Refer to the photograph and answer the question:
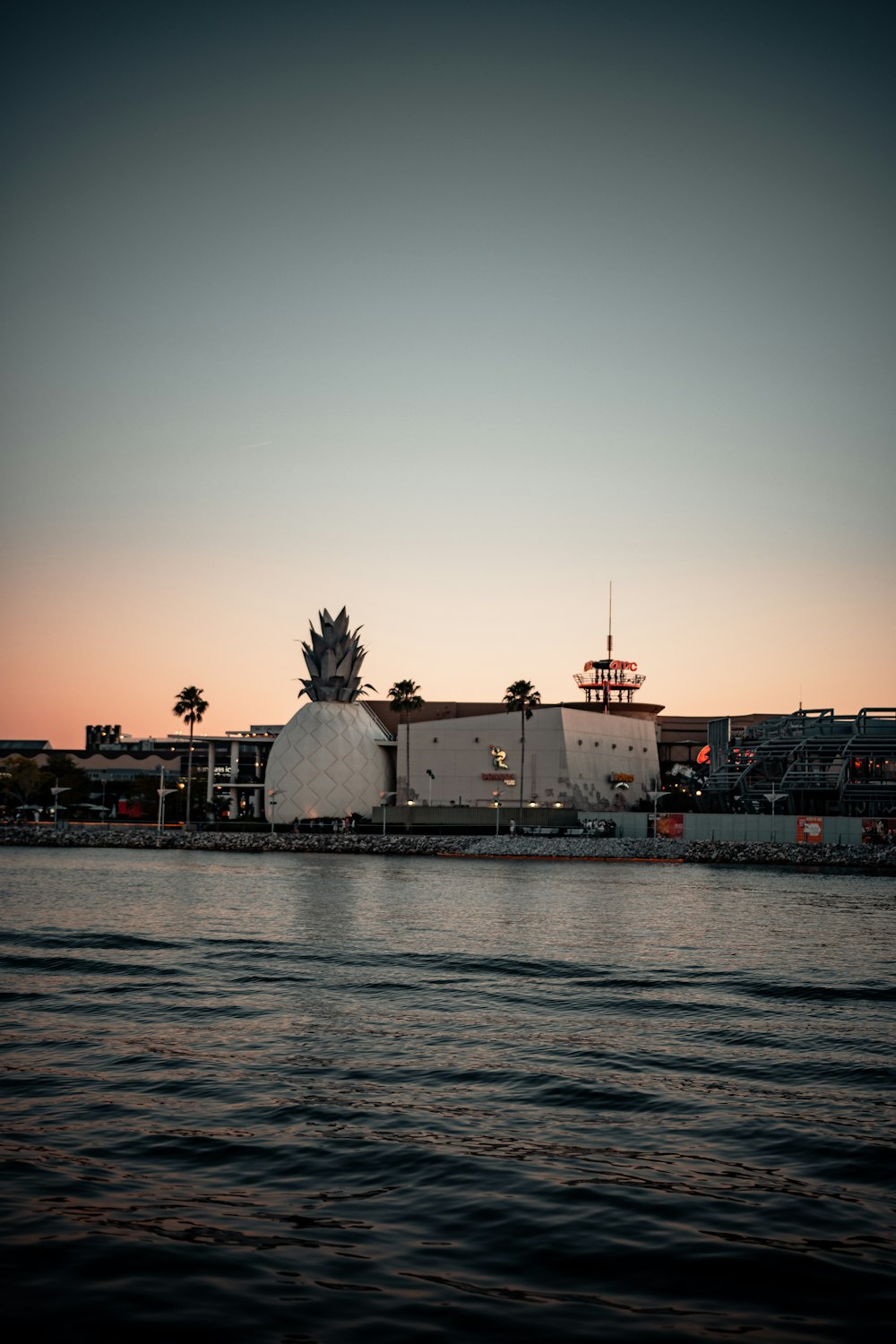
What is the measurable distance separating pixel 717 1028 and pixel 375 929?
16.2 meters

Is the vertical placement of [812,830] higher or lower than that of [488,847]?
higher

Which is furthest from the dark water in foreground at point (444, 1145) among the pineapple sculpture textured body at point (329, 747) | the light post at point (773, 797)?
the pineapple sculpture textured body at point (329, 747)

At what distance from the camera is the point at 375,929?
108ft

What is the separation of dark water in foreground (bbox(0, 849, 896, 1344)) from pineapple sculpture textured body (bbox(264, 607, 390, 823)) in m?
92.2

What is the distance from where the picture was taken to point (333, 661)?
12238 centimetres

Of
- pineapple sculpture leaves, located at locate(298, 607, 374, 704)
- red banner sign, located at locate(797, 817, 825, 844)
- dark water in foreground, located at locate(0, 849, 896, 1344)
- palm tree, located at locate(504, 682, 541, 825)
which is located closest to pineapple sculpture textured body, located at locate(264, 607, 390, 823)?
pineapple sculpture leaves, located at locate(298, 607, 374, 704)

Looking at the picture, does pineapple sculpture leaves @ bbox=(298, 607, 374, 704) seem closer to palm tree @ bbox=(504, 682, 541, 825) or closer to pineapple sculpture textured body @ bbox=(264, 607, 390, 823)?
pineapple sculpture textured body @ bbox=(264, 607, 390, 823)

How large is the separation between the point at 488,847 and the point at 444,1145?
80.8 metres

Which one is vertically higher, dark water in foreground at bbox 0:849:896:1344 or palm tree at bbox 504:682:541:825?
palm tree at bbox 504:682:541:825

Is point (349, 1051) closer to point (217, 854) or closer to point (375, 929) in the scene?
point (375, 929)

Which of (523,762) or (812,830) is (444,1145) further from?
(523,762)

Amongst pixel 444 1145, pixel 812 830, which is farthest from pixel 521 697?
pixel 444 1145

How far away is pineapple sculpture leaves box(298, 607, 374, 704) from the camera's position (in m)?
122

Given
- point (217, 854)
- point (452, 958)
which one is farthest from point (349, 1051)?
point (217, 854)
